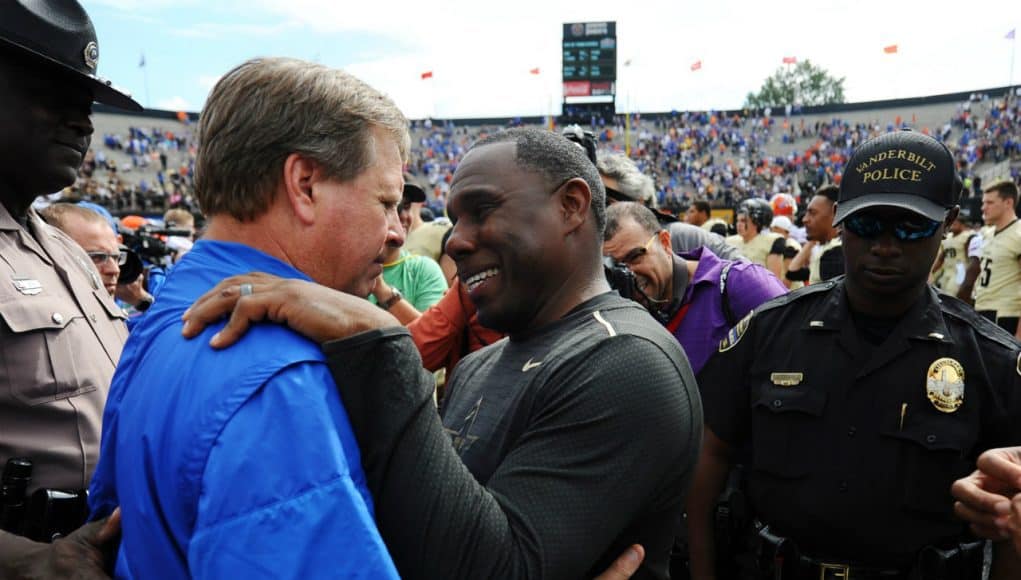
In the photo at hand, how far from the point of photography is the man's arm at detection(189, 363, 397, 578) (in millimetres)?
1021

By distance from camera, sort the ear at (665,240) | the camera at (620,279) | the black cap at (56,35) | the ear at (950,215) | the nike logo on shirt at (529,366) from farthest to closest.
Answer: the ear at (665,240) → the camera at (620,279) → the ear at (950,215) → the black cap at (56,35) → the nike logo on shirt at (529,366)

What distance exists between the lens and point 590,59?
145 feet

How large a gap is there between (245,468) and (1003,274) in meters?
8.62

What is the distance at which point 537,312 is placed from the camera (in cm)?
190

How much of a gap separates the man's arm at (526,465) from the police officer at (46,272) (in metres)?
1.45

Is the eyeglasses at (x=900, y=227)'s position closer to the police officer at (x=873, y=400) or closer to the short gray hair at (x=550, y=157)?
the police officer at (x=873, y=400)

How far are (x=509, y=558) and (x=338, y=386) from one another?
1.47 feet

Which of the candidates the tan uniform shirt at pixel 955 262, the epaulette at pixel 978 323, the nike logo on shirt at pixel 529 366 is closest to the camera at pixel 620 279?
the epaulette at pixel 978 323

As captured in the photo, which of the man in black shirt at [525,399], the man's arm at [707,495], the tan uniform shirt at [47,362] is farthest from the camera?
the man's arm at [707,495]

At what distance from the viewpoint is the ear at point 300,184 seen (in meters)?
1.26

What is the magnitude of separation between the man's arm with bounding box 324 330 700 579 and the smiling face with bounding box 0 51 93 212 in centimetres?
176

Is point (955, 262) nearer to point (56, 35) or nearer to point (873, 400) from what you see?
point (873, 400)

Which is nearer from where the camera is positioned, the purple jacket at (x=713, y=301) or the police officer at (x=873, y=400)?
the police officer at (x=873, y=400)

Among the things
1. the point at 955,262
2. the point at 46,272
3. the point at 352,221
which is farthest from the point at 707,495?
the point at 955,262
